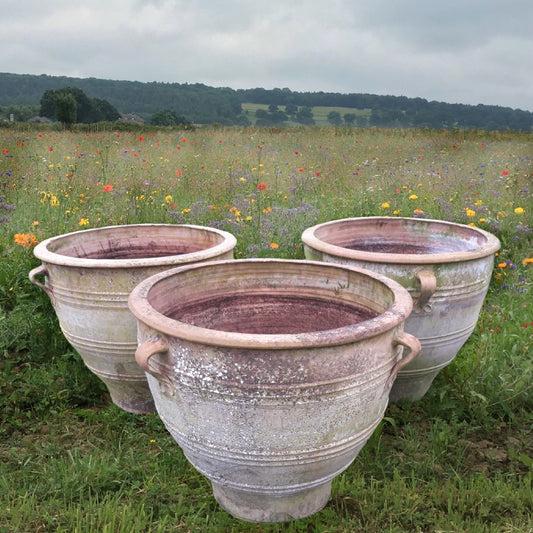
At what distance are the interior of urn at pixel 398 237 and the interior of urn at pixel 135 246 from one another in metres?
0.84

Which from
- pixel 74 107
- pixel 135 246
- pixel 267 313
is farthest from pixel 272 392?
pixel 74 107

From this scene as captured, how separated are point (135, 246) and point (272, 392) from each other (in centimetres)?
209

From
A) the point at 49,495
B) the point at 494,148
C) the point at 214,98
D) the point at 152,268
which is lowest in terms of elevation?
the point at 49,495

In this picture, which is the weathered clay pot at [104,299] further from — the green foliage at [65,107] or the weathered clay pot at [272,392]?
the green foliage at [65,107]

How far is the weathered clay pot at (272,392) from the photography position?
4.99 feet

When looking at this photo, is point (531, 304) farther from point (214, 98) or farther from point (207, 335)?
point (214, 98)

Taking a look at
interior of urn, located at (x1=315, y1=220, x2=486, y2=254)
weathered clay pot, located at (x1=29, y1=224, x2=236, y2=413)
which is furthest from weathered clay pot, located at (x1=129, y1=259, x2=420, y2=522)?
interior of urn, located at (x1=315, y1=220, x2=486, y2=254)

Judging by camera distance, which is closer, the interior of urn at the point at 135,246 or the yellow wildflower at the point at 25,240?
the interior of urn at the point at 135,246

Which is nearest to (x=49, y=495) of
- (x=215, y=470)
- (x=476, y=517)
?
(x=215, y=470)

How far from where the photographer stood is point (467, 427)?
2.65 metres

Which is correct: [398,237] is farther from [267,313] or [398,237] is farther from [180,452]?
[180,452]

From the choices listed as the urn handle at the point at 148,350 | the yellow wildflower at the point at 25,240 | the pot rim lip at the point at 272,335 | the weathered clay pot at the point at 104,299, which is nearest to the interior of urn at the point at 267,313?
the weathered clay pot at the point at 104,299

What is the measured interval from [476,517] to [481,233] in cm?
154

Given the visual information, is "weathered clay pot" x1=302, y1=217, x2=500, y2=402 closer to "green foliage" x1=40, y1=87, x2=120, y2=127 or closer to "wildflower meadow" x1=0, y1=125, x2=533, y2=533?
"wildflower meadow" x1=0, y1=125, x2=533, y2=533
